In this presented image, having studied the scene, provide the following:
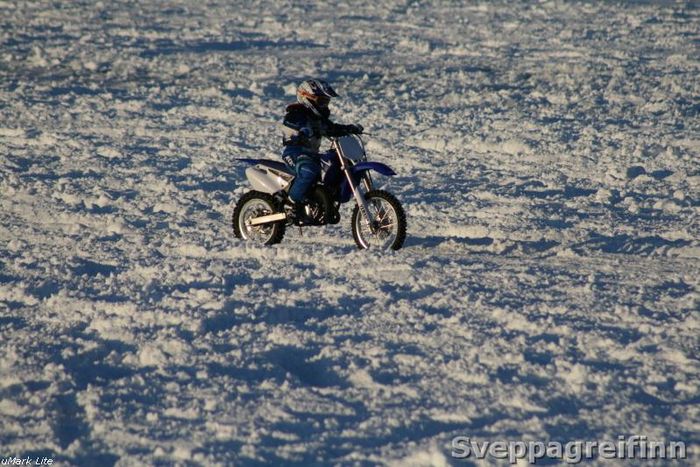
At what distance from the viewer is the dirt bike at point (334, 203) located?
8.40m

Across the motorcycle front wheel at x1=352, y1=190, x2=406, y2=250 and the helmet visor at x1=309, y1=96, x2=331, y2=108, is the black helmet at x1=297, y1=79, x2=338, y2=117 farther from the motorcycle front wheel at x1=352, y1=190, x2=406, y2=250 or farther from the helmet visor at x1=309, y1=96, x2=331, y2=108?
the motorcycle front wheel at x1=352, y1=190, x2=406, y2=250

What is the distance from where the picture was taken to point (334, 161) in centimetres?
859

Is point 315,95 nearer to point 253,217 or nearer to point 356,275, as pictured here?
point 253,217

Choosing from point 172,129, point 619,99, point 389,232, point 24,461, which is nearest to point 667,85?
point 619,99

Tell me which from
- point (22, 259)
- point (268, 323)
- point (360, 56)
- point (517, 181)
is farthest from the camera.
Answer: point (360, 56)

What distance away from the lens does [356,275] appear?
7.78 meters

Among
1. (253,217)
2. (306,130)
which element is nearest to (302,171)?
(306,130)

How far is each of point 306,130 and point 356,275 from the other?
5.09ft

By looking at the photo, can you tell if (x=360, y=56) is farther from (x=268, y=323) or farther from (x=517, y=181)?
(x=268, y=323)

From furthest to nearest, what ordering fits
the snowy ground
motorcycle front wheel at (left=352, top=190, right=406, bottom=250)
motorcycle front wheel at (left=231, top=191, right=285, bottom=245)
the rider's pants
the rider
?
motorcycle front wheel at (left=231, top=191, right=285, bottom=245), the rider's pants, the rider, motorcycle front wheel at (left=352, top=190, right=406, bottom=250), the snowy ground

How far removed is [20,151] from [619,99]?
10.0 metres

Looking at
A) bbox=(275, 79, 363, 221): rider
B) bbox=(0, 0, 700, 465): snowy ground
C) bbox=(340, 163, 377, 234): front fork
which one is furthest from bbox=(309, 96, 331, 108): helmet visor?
bbox=(0, 0, 700, 465): snowy ground

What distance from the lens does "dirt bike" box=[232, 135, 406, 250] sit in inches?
331

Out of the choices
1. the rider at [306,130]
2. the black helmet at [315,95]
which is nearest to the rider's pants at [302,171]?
the rider at [306,130]
